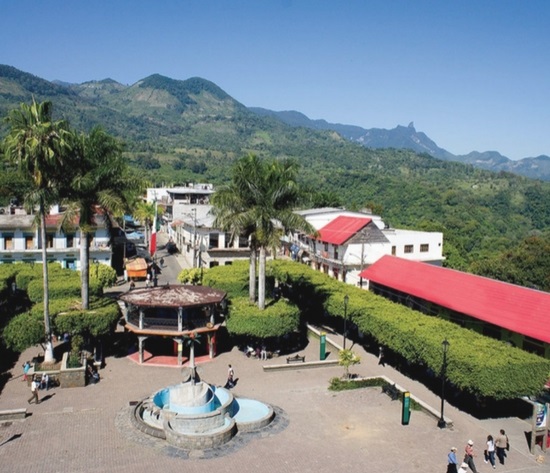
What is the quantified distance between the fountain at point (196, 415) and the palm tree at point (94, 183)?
12.0 meters

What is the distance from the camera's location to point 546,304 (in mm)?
36312

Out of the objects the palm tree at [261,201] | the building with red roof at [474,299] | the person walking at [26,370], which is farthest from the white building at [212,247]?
the person walking at [26,370]

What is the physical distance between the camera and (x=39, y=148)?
3228 centimetres

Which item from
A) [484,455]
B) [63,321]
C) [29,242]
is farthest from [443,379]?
[29,242]

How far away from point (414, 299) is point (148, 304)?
24.1 m

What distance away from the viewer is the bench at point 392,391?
3081 centimetres

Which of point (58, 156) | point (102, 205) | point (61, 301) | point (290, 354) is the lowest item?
point (290, 354)

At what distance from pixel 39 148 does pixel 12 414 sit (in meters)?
14.7

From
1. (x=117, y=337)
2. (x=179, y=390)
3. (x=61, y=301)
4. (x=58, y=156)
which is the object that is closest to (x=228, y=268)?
(x=117, y=337)

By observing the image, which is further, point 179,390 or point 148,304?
point 148,304

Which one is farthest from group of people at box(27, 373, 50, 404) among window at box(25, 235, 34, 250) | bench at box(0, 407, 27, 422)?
window at box(25, 235, 34, 250)

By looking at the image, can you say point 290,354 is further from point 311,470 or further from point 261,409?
point 311,470

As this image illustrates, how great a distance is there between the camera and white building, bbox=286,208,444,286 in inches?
2388

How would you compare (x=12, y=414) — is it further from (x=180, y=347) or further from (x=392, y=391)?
(x=392, y=391)
